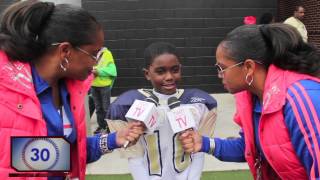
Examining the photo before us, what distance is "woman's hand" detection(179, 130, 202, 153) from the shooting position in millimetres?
2869

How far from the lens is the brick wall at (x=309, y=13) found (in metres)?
11.7

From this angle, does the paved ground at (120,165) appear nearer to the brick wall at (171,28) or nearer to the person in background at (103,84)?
the person in background at (103,84)

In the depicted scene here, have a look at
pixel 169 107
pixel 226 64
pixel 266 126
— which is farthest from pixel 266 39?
pixel 169 107

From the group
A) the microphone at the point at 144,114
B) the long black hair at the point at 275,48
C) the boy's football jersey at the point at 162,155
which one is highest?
the long black hair at the point at 275,48

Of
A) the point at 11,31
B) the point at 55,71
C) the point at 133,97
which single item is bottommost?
the point at 133,97

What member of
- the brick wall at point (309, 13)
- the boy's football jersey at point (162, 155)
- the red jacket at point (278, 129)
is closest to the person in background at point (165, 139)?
the boy's football jersey at point (162, 155)

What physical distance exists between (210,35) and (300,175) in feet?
31.2

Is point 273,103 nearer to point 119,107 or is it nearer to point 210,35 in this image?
point 119,107

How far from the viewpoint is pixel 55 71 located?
7.46 ft

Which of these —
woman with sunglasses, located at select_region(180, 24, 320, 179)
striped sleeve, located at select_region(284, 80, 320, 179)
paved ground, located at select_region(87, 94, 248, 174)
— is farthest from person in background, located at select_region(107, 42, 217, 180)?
paved ground, located at select_region(87, 94, 248, 174)

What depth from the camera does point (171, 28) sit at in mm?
11477

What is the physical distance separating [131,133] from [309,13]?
10.2 metres

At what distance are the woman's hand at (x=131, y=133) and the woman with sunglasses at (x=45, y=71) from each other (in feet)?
1.05

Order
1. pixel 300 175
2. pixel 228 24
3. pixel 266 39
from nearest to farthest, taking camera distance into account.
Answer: pixel 300 175
pixel 266 39
pixel 228 24
